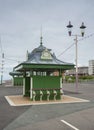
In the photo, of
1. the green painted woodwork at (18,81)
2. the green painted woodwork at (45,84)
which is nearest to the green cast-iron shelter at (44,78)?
the green painted woodwork at (45,84)

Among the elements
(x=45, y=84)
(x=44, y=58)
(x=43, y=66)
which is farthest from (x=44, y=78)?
(x=44, y=58)

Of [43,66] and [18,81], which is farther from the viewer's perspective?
[18,81]

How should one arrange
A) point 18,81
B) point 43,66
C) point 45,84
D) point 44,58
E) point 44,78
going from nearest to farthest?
point 43,66
point 45,84
point 44,78
point 44,58
point 18,81

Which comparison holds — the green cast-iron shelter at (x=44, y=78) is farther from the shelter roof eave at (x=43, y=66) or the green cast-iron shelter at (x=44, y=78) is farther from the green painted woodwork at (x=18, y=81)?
the green painted woodwork at (x=18, y=81)

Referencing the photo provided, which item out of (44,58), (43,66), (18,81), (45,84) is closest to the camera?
(43,66)

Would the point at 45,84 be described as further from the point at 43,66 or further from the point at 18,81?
the point at 18,81

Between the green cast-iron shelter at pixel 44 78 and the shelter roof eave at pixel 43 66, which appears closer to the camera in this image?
the shelter roof eave at pixel 43 66

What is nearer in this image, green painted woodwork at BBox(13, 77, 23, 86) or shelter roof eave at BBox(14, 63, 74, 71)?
shelter roof eave at BBox(14, 63, 74, 71)

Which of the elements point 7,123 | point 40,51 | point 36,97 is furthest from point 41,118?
point 40,51

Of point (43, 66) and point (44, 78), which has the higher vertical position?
point (43, 66)

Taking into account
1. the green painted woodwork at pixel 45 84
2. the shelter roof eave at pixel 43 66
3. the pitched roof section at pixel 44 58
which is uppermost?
the pitched roof section at pixel 44 58

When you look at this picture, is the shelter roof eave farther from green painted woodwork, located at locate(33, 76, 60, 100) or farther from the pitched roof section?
green painted woodwork, located at locate(33, 76, 60, 100)

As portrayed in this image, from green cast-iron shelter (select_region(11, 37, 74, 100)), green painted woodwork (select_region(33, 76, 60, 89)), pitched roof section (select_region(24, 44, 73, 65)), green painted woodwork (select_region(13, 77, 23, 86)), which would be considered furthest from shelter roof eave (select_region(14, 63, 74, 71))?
green painted woodwork (select_region(13, 77, 23, 86))

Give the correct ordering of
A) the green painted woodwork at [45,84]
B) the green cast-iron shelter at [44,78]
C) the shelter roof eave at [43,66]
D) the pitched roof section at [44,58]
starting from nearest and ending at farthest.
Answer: the shelter roof eave at [43,66], the green cast-iron shelter at [44,78], the green painted woodwork at [45,84], the pitched roof section at [44,58]
